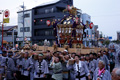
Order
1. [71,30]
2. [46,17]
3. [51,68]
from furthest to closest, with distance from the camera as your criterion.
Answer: [46,17], [71,30], [51,68]

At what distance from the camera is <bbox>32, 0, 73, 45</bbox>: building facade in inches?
1363

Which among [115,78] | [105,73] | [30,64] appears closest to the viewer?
[115,78]

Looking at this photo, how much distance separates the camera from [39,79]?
6.30 metres

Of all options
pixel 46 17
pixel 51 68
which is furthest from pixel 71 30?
pixel 46 17

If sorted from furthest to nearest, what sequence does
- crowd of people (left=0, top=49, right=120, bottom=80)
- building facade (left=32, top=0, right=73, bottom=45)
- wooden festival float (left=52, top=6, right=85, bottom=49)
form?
1. building facade (left=32, top=0, right=73, bottom=45)
2. wooden festival float (left=52, top=6, right=85, bottom=49)
3. crowd of people (left=0, top=49, right=120, bottom=80)

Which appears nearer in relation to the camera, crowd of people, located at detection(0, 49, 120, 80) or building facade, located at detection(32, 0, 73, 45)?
crowd of people, located at detection(0, 49, 120, 80)

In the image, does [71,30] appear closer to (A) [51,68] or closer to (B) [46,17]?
(A) [51,68]

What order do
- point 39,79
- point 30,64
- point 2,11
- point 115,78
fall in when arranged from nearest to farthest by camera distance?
1. point 115,78
2. point 39,79
3. point 30,64
4. point 2,11

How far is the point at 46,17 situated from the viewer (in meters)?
35.8

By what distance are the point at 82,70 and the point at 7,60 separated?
3.57 meters

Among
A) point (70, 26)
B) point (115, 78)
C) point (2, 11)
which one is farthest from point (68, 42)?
point (115, 78)

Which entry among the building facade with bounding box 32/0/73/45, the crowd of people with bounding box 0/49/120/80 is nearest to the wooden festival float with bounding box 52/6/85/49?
the crowd of people with bounding box 0/49/120/80

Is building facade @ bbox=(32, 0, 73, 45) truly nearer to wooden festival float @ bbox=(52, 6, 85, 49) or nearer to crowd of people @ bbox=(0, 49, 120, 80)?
wooden festival float @ bbox=(52, 6, 85, 49)

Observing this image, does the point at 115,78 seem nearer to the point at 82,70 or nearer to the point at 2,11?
the point at 82,70
